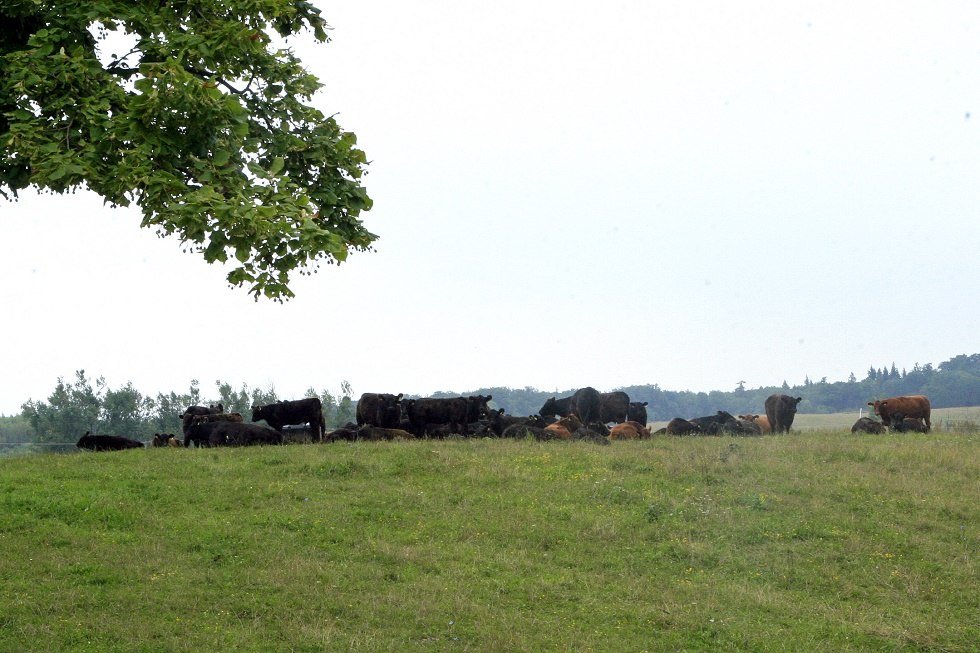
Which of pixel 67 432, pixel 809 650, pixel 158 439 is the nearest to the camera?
pixel 809 650

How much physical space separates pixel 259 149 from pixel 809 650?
10669 mm

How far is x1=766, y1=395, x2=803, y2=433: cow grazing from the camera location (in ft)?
126

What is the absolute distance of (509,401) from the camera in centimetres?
13038

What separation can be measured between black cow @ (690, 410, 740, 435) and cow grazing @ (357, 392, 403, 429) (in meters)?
11.6

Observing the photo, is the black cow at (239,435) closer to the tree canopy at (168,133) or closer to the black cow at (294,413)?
the black cow at (294,413)

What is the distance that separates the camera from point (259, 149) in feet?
45.2

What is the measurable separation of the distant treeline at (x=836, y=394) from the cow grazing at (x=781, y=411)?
82161 mm

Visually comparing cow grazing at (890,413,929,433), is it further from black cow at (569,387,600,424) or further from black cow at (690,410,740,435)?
black cow at (569,387,600,424)

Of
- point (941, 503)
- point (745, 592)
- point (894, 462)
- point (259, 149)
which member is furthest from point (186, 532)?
point (894, 462)

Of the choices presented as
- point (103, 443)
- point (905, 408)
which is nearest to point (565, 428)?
point (905, 408)

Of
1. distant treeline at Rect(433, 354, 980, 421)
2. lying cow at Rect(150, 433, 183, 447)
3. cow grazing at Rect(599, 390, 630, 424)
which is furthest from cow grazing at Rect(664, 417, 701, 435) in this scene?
distant treeline at Rect(433, 354, 980, 421)

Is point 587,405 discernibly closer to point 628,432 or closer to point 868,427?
point 628,432

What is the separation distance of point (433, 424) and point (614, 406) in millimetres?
9796

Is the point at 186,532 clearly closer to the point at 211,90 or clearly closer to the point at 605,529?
the point at 605,529
